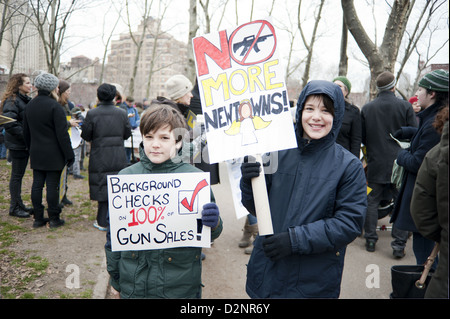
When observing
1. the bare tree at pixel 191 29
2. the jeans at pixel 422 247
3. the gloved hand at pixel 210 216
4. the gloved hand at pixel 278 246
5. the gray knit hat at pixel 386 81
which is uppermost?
the bare tree at pixel 191 29

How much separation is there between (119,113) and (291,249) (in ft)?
13.1

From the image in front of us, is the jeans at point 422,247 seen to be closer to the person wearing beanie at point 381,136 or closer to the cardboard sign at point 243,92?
the person wearing beanie at point 381,136

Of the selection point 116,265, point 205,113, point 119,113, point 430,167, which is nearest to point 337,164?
point 430,167

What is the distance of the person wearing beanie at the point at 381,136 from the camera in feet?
15.9

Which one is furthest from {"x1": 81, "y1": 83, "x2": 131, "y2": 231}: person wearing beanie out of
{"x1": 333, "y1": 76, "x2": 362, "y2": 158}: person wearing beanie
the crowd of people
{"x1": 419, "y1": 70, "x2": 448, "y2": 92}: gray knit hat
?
{"x1": 419, "y1": 70, "x2": 448, "y2": 92}: gray knit hat

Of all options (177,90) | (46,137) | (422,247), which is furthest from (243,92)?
(46,137)

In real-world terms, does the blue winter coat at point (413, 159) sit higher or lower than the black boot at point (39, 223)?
higher

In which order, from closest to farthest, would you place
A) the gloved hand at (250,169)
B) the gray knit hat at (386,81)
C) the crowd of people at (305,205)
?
1. the crowd of people at (305,205)
2. the gloved hand at (250,169)
3. the gray knit hat at (386,81)

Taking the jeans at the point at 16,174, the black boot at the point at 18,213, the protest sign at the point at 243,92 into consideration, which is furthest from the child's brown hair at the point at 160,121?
the black boot at the point at 18,213

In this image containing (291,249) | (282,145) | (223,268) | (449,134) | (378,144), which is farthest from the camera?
(378,144)

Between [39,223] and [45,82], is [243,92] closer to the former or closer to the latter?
[45,82]

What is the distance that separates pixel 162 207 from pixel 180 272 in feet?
1.38

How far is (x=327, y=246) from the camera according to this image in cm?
189
